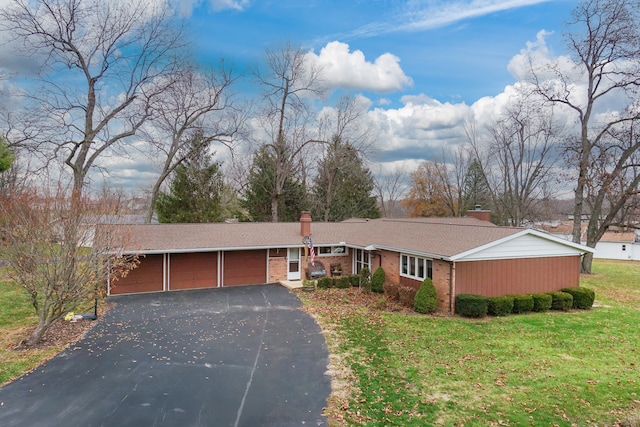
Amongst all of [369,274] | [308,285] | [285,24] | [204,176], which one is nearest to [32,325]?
[308,285]

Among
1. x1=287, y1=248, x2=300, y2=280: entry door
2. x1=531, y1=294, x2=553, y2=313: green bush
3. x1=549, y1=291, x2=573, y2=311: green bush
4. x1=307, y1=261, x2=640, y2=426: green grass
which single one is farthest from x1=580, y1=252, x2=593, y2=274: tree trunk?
x1=287, y1=248, x2=300, y2=280: entry door

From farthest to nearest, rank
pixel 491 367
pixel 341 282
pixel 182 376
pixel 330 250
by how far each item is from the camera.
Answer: pixel 330 250, pixel 341 282, pixel 491 367, pixel 182 376

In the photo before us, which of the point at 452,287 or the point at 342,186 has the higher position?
the point at 342,186

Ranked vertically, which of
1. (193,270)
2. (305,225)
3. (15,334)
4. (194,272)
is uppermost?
(305,225)

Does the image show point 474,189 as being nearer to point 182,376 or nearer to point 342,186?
point 342,186

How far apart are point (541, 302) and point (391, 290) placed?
18.8ft

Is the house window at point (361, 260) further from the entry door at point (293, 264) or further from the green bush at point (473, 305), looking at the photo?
the green bush at point (473, 305)

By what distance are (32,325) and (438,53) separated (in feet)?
65.5

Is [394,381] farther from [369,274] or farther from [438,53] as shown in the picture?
[438,53]

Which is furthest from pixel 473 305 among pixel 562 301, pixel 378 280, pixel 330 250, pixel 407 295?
pixel 330 250

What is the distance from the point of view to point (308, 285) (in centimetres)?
1916

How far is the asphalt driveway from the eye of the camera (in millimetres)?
7031

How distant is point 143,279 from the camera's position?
18.4 metres

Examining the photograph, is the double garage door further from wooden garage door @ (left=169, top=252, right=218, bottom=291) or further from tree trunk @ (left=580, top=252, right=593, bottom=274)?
tree trunk @ (left=580, top=252, right=593, bottom=274)
